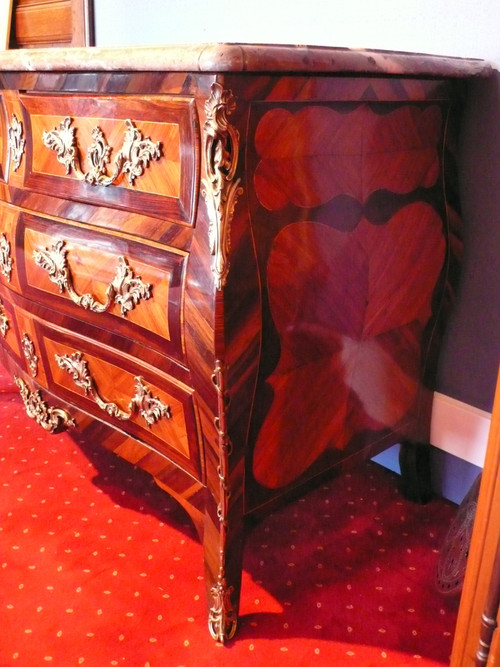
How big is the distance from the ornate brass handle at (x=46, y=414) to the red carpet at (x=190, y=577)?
0.21 meters

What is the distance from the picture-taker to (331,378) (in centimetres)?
117

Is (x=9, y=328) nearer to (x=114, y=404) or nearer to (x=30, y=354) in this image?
(x=30, y=354)

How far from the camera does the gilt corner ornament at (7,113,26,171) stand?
1.29 metres

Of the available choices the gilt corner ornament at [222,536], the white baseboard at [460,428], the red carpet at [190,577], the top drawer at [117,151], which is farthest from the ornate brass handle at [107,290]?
the white baseboard at [460,428]

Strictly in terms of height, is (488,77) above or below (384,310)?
above

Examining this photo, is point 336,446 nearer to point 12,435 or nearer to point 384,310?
point 384,310

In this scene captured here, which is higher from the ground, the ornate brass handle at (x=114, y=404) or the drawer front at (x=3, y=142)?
the drawer front at (x=3, y=142)

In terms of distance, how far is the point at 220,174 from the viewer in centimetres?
89

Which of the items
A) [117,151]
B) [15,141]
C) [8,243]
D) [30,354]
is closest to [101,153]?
[117,151]

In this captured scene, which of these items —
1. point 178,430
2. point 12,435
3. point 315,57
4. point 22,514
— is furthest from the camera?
point 12,435

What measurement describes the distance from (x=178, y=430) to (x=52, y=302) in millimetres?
404

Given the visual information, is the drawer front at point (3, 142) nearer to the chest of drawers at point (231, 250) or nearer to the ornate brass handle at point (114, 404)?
the chest of drawers at point (231, 250)

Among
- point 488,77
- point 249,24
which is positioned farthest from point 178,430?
point 249,24

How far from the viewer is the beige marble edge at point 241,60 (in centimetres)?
83
